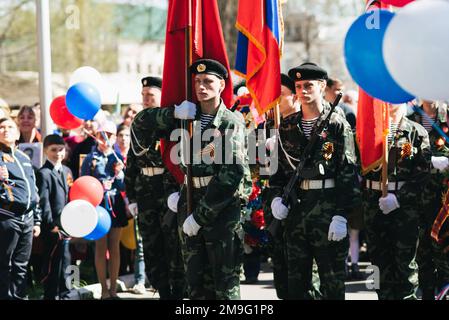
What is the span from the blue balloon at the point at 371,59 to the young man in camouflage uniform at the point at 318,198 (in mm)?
1168

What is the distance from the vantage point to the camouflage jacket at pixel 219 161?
7516 mm

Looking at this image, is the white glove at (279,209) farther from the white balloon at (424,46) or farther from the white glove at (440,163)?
the white balloon at (424,46)

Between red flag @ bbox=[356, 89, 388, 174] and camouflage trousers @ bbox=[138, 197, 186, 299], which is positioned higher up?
red flag @ bbox=[356, 89, 388, 174]

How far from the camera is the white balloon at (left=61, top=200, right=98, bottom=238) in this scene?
358 inches

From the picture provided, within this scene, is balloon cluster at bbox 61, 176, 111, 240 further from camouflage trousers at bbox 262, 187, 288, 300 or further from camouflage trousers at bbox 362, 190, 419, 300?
camouflage trousers at bbox 362, 190, 419, 300

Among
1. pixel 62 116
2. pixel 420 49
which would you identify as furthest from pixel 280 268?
pixel 62 116

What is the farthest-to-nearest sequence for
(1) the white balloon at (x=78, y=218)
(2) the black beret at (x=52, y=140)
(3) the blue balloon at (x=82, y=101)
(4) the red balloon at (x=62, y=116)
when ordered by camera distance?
(4) the red balloon at (x=62, y=116)
(2) the black beret at (x=52, y=140)
(3) the blue balloon at (x=82, y=101)
(1) the white balloon at (x=78, y=218)

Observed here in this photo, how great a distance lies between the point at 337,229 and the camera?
7594 mm

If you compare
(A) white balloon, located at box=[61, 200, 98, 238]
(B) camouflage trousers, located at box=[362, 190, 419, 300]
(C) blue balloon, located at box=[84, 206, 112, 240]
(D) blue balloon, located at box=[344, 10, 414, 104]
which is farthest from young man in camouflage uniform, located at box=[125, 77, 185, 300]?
(D) blue balloon, located at box=[344, 10, 414, 104]

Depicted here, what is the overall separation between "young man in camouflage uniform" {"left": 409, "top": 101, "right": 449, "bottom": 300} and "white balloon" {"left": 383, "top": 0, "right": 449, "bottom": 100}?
9.91ft

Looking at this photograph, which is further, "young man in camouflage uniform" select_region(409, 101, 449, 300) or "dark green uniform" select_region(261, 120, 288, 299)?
"young man in camouflage uniform" select_region(409, 101, 449, 300)

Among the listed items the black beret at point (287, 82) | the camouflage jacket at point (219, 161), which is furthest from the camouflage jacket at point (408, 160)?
the camouflage jacket at point (219, 161)

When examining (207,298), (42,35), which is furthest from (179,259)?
(42,35)

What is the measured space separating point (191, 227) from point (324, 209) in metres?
1.08
